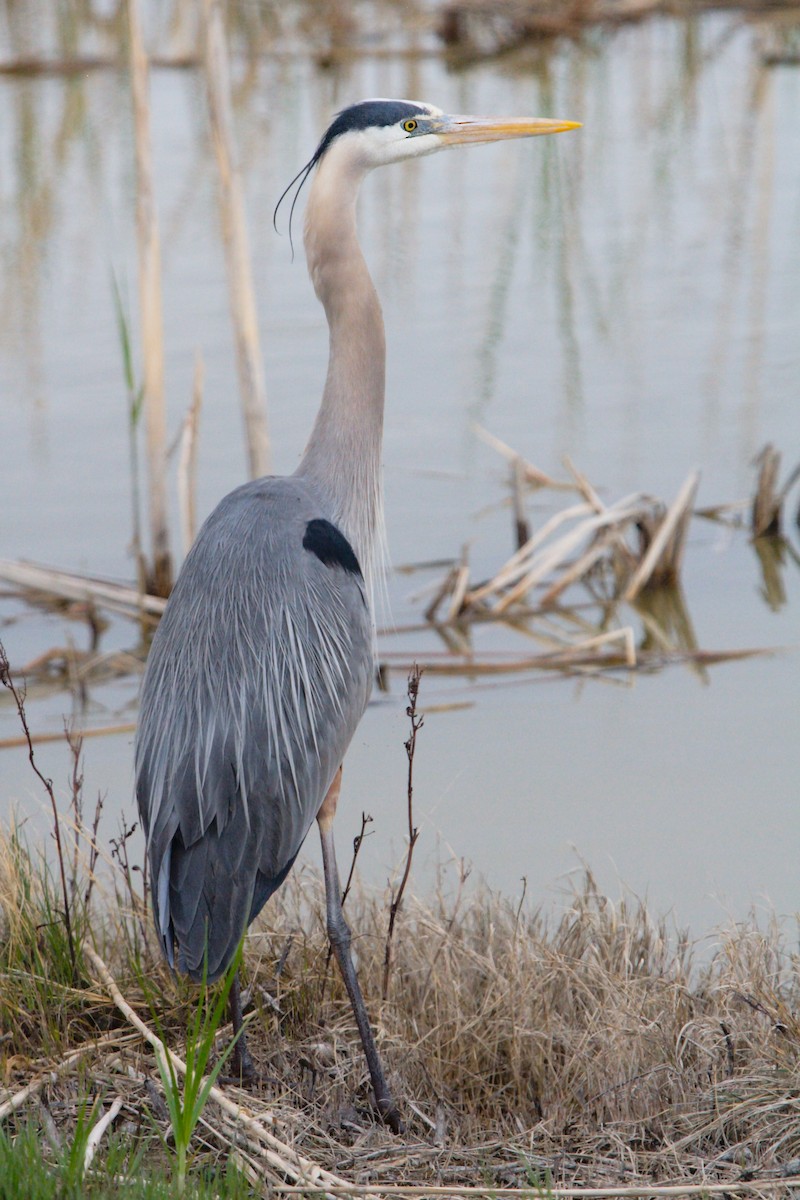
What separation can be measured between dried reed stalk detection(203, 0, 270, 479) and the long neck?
1771 millimetres

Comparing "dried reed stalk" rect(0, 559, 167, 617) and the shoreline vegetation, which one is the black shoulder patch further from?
"dried reed stalk" rect(0, 559, 167, 617)

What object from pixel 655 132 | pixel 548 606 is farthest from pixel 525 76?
pixel 548 606

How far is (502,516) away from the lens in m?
6.96

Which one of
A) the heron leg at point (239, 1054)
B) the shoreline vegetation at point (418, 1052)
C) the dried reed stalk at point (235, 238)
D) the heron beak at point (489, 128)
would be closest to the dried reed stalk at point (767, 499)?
the dried reed stalk at point (235, 238)

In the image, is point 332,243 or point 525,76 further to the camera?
point 525,76

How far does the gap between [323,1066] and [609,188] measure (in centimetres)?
1025

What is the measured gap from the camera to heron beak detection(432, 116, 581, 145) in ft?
12.9

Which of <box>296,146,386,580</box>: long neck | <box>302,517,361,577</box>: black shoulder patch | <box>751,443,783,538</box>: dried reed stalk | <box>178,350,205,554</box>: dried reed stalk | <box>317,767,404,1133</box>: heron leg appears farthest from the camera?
<box>751,443,783,538</box>: dried reed stalk

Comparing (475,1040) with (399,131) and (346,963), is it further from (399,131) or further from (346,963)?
(399,131)

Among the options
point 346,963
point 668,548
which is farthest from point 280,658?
point 668,548

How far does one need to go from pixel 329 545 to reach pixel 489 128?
50.7 inches

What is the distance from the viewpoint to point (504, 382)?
855 centimetres

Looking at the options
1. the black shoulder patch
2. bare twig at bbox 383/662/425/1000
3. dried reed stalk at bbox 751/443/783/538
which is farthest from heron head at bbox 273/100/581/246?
dried reed stalk at bbox 751/443/783/538

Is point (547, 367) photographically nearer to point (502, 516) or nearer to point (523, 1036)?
point (502, 516)
